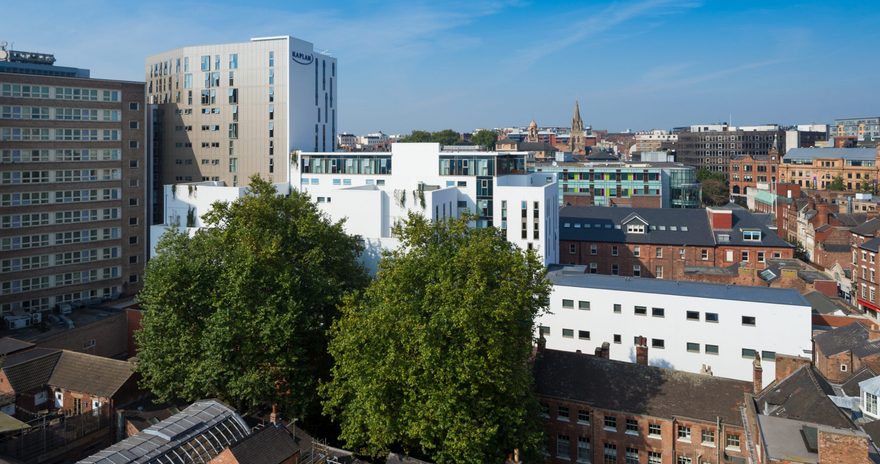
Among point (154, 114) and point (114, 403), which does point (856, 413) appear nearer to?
point (114, 403)

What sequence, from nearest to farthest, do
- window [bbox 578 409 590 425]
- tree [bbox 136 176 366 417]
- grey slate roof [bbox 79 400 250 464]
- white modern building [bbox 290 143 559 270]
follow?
grey slate roof [bbox 79 400 250 464], tree [bbox 136 176 366 417], window [bbox 578 409 590 425], white modern building [bbox 290 143 559 270]

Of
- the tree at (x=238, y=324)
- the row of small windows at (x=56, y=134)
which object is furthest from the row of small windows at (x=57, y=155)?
the tree at (x=238, y=324)

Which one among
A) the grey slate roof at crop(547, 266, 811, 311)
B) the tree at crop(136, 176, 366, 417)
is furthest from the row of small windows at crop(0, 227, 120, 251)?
the grey slate roof at crop(547, 266, 811, 311)

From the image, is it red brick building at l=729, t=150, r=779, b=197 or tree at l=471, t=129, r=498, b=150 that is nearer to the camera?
red brick building at l=729, t=150, r=779, b=197

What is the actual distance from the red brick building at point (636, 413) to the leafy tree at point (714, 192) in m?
111

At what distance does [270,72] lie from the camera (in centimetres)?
7738

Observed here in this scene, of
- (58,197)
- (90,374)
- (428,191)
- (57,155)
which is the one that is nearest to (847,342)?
(428,191)

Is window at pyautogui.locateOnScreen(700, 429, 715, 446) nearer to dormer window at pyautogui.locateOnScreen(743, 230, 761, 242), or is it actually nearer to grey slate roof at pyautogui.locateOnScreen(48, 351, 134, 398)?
grey slate roof at pyautogui.locateOnScreen(48, 351, 134, 398)

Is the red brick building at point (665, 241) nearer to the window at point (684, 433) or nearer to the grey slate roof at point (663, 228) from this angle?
the grey slate roof at point (663, 228)

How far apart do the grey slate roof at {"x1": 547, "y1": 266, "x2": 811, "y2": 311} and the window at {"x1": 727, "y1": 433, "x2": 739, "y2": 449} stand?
13.2 m

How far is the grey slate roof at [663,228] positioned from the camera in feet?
235

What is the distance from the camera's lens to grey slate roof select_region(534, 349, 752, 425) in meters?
33.4

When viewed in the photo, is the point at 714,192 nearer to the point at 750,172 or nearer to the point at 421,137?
the point at 750,172

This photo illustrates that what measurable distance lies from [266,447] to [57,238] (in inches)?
1951
